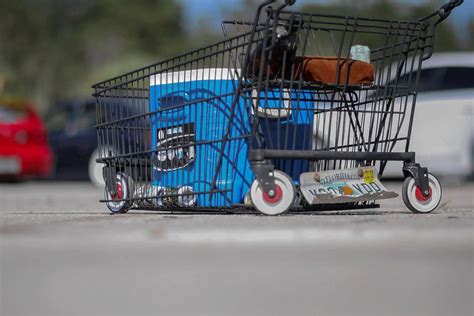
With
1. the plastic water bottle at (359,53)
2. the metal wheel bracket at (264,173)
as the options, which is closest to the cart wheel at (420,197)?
the plastic water bottle at (359,53)

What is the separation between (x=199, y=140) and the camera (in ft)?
17.6

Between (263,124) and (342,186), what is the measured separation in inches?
25.7

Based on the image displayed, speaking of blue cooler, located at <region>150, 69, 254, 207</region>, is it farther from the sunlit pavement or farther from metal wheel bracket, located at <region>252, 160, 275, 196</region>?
the sunlit pavement

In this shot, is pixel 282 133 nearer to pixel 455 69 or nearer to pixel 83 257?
pixel 83 257

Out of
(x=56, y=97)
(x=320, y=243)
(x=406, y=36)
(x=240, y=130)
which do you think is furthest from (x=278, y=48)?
(x=56, y=97)

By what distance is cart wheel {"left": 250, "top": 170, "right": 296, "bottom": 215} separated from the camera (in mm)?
4875

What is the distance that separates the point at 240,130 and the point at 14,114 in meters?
9.11

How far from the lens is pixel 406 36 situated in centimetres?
543

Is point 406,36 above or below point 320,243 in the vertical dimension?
above

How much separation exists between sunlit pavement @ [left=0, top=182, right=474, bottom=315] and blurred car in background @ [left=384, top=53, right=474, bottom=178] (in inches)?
295

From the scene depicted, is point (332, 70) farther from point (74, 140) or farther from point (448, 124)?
point (74, 140)

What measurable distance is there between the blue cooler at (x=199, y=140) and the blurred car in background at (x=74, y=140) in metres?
8.53

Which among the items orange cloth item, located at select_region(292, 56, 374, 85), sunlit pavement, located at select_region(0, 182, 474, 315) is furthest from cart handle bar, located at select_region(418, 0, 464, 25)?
sunlit pavement, located at select_region(0, 182, 474, 315)

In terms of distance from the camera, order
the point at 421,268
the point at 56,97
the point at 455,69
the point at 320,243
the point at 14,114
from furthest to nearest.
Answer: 1. the point at 56,97
2. the point at 14,114
3. the point at 455,69
4. the point at 320,243
5. the point at 421,268
